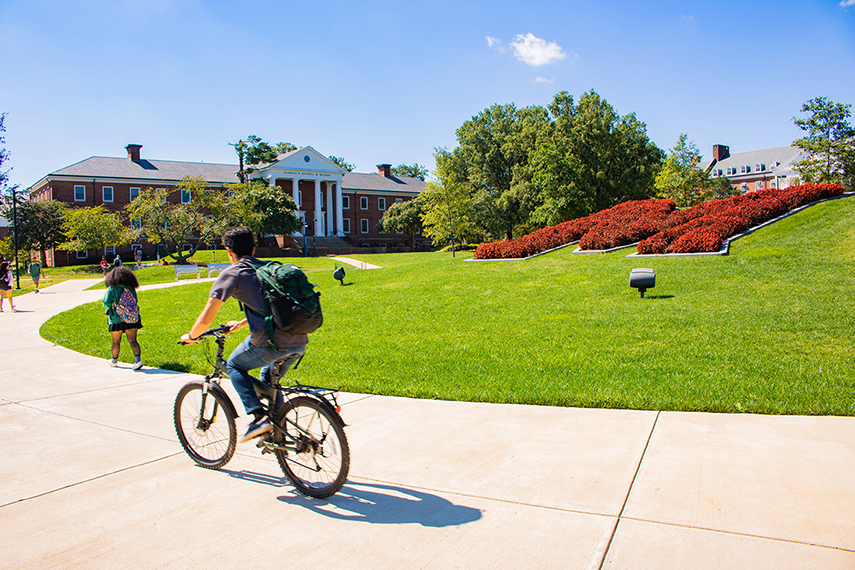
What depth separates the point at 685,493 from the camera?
3.77 metres

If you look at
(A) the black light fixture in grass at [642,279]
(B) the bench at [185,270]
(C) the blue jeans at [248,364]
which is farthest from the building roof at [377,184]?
(C) the blue jeans at [248,364]

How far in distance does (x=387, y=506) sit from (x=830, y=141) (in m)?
52.3

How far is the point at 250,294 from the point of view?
13.2 feet

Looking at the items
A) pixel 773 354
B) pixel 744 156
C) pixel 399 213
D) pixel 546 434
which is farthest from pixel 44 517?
pixel 744 156

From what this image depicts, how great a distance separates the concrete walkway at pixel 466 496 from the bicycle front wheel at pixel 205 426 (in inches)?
5.4

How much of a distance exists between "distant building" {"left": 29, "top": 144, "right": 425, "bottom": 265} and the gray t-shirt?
1935 inches

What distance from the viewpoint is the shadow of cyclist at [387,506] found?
11.8ft

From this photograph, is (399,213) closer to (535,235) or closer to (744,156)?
(535,235)

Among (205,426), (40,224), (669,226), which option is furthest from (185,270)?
(40,224)

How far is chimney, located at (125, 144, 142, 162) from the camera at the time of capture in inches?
2445

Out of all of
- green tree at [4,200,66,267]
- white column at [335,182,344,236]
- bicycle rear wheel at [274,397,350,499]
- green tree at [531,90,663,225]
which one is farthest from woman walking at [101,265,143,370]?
white column at [335,182,344,236]

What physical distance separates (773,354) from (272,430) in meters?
6.54

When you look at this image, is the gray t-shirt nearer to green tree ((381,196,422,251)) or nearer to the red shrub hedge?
the red shrub hedge

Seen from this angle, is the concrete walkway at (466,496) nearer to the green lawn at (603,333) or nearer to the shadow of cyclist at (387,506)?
the shadow of cyclist at (387,506)
